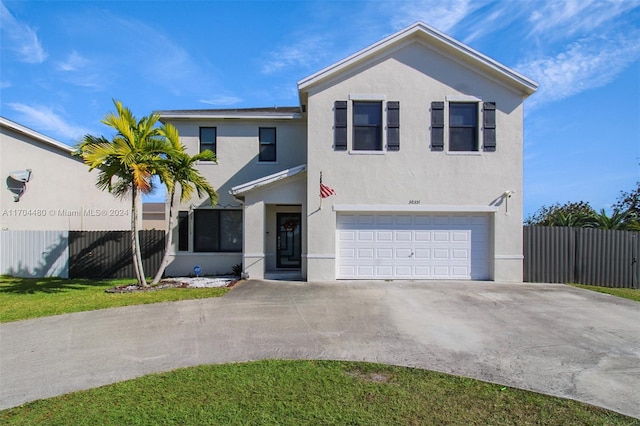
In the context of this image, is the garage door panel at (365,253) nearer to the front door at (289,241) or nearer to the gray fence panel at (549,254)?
the front door at (289,241)

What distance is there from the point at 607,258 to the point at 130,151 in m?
16.4

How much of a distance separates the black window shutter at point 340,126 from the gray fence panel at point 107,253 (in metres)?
7.71

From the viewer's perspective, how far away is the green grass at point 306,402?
385cm

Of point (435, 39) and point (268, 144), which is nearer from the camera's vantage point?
point (435, 39)

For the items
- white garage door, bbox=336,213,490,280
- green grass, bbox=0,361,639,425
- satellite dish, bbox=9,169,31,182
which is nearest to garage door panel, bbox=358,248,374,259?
white garage door, bbox=336,213,490,280

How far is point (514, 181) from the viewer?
1289 cm

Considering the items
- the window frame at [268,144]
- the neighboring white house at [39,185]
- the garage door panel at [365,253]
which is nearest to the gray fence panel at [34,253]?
the neighboring white house at [39,185]

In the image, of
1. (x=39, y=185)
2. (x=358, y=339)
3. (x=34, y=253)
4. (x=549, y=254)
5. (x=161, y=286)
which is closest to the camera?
(x=358, y=339)

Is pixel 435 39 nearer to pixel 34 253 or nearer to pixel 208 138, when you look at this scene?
pixel 208 138

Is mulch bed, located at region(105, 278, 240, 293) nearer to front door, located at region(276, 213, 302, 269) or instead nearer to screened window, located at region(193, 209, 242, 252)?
screened window, located at region(193, 209, 242, 252)

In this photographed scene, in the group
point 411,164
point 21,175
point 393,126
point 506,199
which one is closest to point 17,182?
point 21,175

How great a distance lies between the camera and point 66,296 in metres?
10.8

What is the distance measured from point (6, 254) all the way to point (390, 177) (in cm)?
1544

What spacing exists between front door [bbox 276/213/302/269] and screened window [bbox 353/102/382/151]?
4106mm
